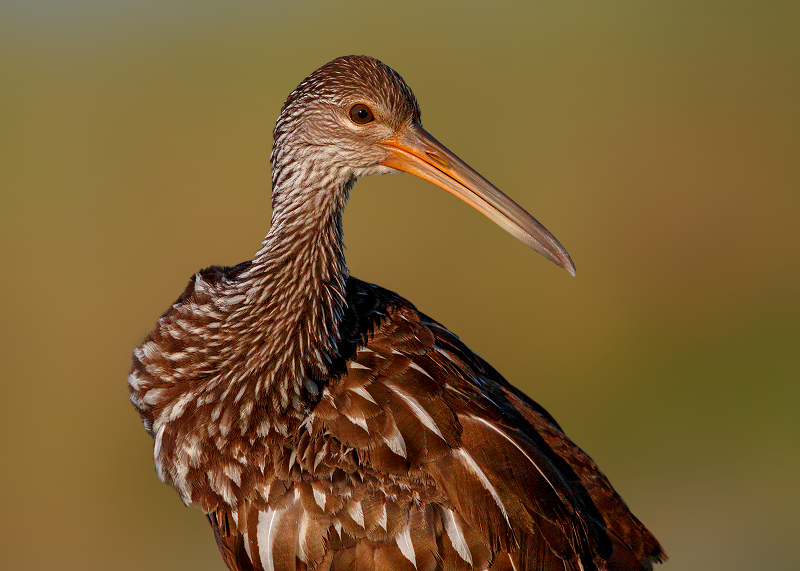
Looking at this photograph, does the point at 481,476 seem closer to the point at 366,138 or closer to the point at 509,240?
the point at 366,138

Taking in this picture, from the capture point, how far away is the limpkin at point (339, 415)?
4.64 meters

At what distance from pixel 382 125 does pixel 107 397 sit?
294 inches

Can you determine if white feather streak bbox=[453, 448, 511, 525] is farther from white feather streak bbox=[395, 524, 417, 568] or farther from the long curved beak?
the long curved beak

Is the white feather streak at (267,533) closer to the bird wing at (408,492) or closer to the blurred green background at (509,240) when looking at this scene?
the bird wing at (408,492)

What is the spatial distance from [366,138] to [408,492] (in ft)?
5.40

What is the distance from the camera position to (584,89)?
14859 millimetres

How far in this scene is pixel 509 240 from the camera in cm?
1295

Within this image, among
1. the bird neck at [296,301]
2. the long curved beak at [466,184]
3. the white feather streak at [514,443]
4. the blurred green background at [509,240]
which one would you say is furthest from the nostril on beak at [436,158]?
the blurred green background at [509,240]

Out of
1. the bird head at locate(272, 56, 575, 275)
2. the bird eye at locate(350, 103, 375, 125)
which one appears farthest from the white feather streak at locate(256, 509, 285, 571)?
the bird eye at locate(350, 103, 375, 125)

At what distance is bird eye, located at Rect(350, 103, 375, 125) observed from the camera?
466cm

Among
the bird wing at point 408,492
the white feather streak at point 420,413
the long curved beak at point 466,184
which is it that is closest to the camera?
the long curved beak at point 466,184

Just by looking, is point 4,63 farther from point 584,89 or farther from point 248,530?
point 248,530

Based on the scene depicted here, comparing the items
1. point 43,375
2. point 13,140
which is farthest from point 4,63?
point 43,375

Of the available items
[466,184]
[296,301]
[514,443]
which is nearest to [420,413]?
[514,443]
